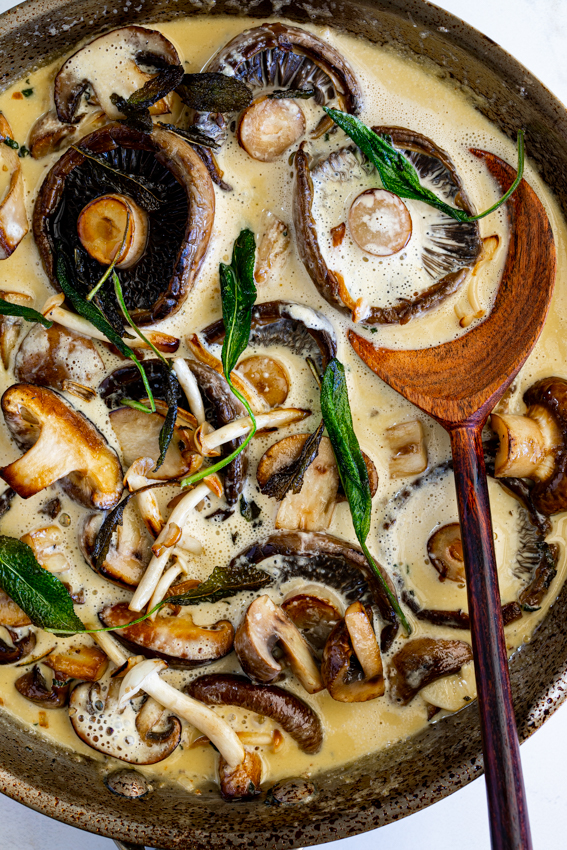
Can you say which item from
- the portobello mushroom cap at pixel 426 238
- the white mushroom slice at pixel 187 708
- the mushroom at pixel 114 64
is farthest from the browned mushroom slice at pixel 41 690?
the mushroom at pixel 114 64

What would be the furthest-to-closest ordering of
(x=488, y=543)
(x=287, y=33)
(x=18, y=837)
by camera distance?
(x=18, y=837) → (x=287, y=33) → (x=488, y=543)

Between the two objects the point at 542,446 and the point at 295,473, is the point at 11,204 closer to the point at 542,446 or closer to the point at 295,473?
the point at 295,473

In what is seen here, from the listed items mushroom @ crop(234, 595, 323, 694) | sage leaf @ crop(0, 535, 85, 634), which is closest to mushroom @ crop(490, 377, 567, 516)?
mushroom @ crop(234, 595, 323, 694)

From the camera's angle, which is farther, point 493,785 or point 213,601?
point 213,601

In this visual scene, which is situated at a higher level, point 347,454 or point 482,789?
point 347,454

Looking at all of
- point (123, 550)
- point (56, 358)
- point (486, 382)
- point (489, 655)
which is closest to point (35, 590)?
point (123, 550)

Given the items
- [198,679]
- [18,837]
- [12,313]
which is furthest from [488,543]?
Result: [18,837]

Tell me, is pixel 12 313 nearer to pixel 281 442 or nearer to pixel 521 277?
pixel 281 442
